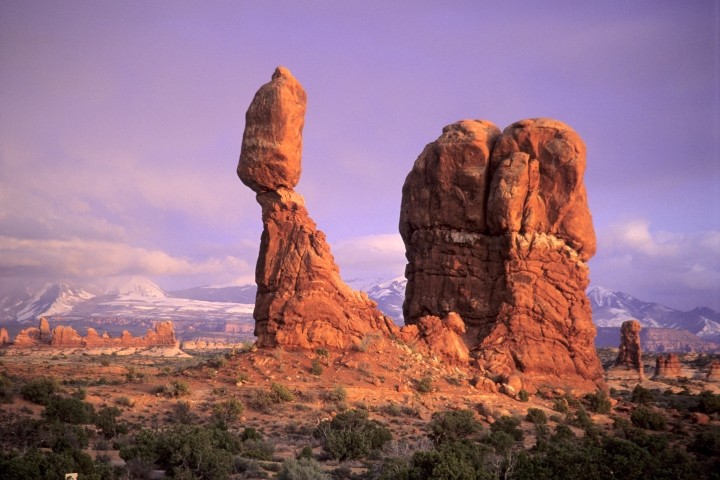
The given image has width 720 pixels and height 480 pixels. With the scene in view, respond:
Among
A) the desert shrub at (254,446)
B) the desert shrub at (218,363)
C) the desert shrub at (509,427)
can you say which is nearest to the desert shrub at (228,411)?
the desert shrub at (254,446)

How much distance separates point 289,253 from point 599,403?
1704 cm

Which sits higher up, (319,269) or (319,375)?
(319,269)

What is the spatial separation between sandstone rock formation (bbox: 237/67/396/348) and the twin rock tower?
2.2 inches

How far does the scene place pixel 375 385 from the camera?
2642 centimetres

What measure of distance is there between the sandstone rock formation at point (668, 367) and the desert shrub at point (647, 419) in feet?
98.8

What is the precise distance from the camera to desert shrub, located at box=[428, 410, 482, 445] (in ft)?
68.1

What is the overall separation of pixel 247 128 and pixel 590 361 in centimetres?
2250

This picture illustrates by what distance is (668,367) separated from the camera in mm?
54750

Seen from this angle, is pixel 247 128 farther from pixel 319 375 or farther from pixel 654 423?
pixel 654 423

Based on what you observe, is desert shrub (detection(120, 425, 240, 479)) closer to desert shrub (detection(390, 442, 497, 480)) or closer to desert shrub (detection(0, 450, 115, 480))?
desert shrub (detection(0, 450, 115, 480))

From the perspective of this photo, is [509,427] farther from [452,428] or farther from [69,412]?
[69,412]

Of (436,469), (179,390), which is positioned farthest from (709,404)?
(179,390)

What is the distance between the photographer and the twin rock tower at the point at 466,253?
94.1 ft

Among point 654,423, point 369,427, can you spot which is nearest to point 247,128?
point 369,427
